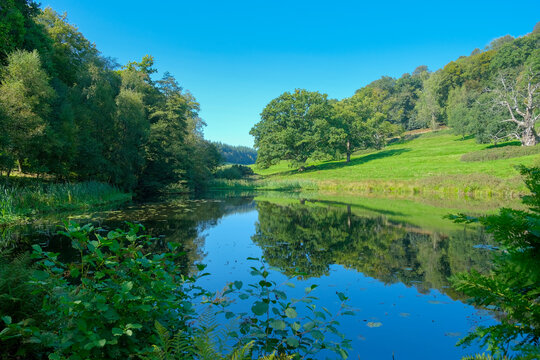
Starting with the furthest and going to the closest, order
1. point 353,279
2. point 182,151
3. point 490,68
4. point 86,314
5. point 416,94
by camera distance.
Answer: point 416,94 → point 490,68 → point 182,151 → point 353,279 → point 86,314

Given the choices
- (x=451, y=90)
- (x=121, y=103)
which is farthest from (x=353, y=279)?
(x=451, y=90)

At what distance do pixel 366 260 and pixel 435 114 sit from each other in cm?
7474

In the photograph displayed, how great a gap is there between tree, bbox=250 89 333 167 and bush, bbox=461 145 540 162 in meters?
18.9

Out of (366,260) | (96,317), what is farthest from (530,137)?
(96,317)

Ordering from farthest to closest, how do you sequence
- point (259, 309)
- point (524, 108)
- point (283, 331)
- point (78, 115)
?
1. point (524, 108)
2. point (78, 115)
3. point (283, 331)
4. point (259, 309)

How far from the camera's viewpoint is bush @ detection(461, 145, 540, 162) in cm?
2938

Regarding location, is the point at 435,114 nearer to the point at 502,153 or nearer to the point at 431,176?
the point at 502,153

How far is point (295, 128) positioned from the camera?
47.2 m

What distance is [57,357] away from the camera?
2018 mm

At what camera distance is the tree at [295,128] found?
44875mm

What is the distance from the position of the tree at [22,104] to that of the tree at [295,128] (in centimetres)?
3178

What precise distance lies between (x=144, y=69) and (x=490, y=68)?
7301 cm

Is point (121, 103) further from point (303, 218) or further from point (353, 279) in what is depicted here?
point (353, 279)

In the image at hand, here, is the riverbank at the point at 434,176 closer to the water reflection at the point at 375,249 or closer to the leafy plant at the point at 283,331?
the water reflection at the point at 375,249
